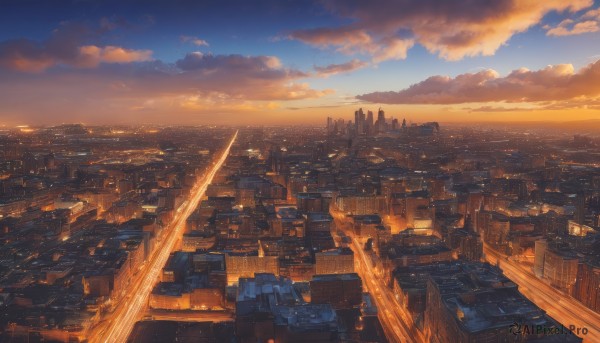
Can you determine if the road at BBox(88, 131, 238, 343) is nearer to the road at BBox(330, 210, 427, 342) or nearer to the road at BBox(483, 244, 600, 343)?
the road at BBox(330, 210, 427, 342)

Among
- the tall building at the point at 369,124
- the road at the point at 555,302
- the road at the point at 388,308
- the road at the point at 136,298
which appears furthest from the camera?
the tall building at the point at 369,124

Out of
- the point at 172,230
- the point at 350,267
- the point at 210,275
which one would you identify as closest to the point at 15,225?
the point at 172,230

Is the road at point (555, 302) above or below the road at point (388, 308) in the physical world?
below

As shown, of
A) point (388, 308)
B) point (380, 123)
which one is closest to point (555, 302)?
point (388, 308)

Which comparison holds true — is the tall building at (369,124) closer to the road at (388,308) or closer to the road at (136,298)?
the road at (136,298)

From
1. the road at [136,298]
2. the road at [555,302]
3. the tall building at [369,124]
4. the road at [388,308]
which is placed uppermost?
the tall building at [369,124]

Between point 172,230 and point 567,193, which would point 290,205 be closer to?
point 172,230

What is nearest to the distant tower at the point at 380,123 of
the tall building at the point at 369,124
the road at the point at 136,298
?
the tall building at the point at 369,124
